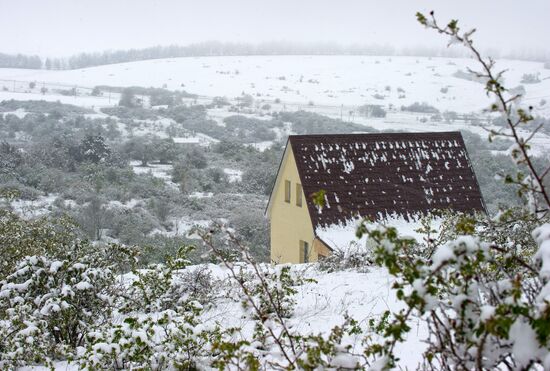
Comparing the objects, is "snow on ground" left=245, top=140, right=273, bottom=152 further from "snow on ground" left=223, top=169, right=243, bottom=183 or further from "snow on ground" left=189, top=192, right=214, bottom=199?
"snow on ground" left=189, top=192, right=214, bottom=199

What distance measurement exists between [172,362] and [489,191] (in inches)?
1464

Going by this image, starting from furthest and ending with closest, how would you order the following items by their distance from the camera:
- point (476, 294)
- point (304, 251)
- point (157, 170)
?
point (157, 170) < point (304, 251) < point (476, 294)

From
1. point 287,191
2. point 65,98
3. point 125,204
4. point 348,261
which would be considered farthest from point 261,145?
point 348,261

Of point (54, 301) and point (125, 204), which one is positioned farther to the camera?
point (125, 204)

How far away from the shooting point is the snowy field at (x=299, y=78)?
233ft

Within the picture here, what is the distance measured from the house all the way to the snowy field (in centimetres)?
4377

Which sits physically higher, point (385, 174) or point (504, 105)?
point (504, 105)

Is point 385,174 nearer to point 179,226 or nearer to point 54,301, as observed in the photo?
point 54,301

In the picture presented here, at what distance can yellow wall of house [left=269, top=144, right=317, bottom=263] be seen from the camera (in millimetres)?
19172

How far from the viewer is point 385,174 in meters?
19.7

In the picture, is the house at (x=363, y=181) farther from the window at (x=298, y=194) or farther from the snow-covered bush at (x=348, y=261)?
the snow-covered bush at (x=348, y=261)

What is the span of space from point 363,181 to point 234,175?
27.9 m

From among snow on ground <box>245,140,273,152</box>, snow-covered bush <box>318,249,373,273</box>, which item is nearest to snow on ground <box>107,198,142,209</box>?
snow on ground <box>245,140,273,152</box>

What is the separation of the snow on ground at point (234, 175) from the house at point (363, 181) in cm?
2311
